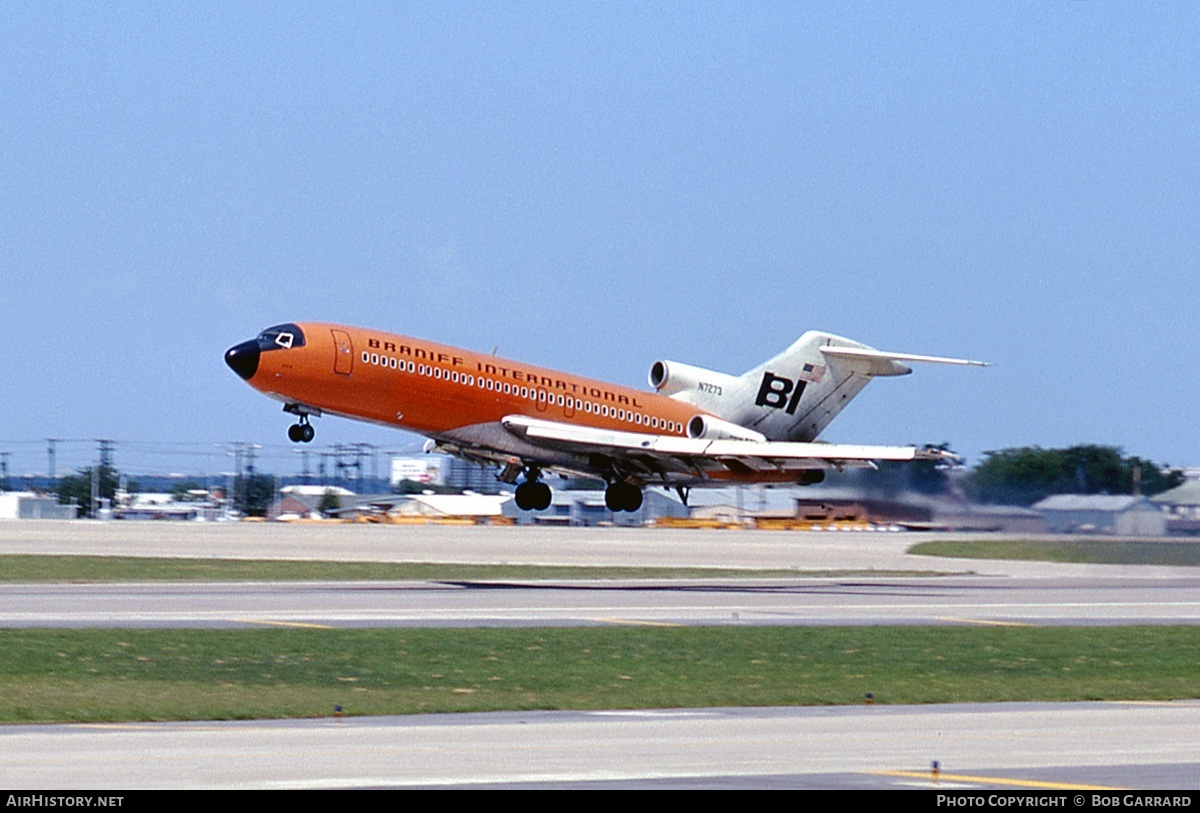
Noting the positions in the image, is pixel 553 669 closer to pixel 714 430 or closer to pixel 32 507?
pixel 714 430

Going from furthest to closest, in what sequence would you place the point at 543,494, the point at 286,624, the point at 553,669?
the point at 543,494, the point at 286,624, the point at 553,669

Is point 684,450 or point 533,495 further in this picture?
point 533,495

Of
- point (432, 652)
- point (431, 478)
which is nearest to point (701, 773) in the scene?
point (432, 652)

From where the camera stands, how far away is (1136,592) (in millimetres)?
43719

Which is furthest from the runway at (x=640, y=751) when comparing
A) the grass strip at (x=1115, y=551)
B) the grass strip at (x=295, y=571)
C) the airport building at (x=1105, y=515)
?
the grass strip at (x=1115, y=551)

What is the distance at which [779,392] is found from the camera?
209 ft

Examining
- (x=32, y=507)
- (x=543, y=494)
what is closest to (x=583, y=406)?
(x=543, y=494)

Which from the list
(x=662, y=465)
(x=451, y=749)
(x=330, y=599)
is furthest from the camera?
(x=662, y=465)

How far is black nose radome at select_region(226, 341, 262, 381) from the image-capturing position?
51.0 m

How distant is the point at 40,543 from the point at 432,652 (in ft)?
128

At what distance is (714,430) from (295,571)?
17136 mm

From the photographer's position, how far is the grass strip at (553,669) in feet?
67.2

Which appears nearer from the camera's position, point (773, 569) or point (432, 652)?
point (432, 652)
